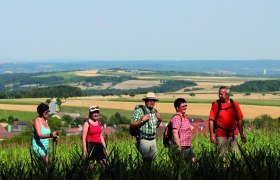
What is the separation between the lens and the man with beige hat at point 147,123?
29.2ft

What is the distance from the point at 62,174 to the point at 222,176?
1.14 meters

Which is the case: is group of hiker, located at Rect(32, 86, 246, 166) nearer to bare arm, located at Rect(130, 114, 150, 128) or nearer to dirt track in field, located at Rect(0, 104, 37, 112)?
bare arm, located at Rect(130, 114, 150, 128)

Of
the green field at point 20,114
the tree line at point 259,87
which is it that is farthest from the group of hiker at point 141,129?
the tree line at point 259,87

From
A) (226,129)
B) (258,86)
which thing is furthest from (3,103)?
(226,129)

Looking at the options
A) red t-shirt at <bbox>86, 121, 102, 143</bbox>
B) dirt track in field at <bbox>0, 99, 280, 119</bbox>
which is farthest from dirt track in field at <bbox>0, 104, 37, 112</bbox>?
red t-shirt at <bbox>86, 121, 102, 143</bbox>

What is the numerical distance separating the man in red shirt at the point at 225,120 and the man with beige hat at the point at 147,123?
43.6 inches

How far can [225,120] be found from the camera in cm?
985

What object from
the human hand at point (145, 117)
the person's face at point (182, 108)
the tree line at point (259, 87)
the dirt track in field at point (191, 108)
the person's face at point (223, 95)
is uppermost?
the person's face at point (223, 95)

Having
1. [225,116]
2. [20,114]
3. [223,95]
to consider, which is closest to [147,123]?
[223,95]

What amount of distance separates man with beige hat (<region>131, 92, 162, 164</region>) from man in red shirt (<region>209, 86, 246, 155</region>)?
3.64ft

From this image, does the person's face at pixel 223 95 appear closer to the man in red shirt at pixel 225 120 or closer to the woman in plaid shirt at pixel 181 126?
the man in red shirt at pixel 225 120

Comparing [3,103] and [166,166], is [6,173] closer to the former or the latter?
[166,166]

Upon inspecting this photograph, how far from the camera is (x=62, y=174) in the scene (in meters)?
4.54

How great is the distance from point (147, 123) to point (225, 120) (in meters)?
1.49
